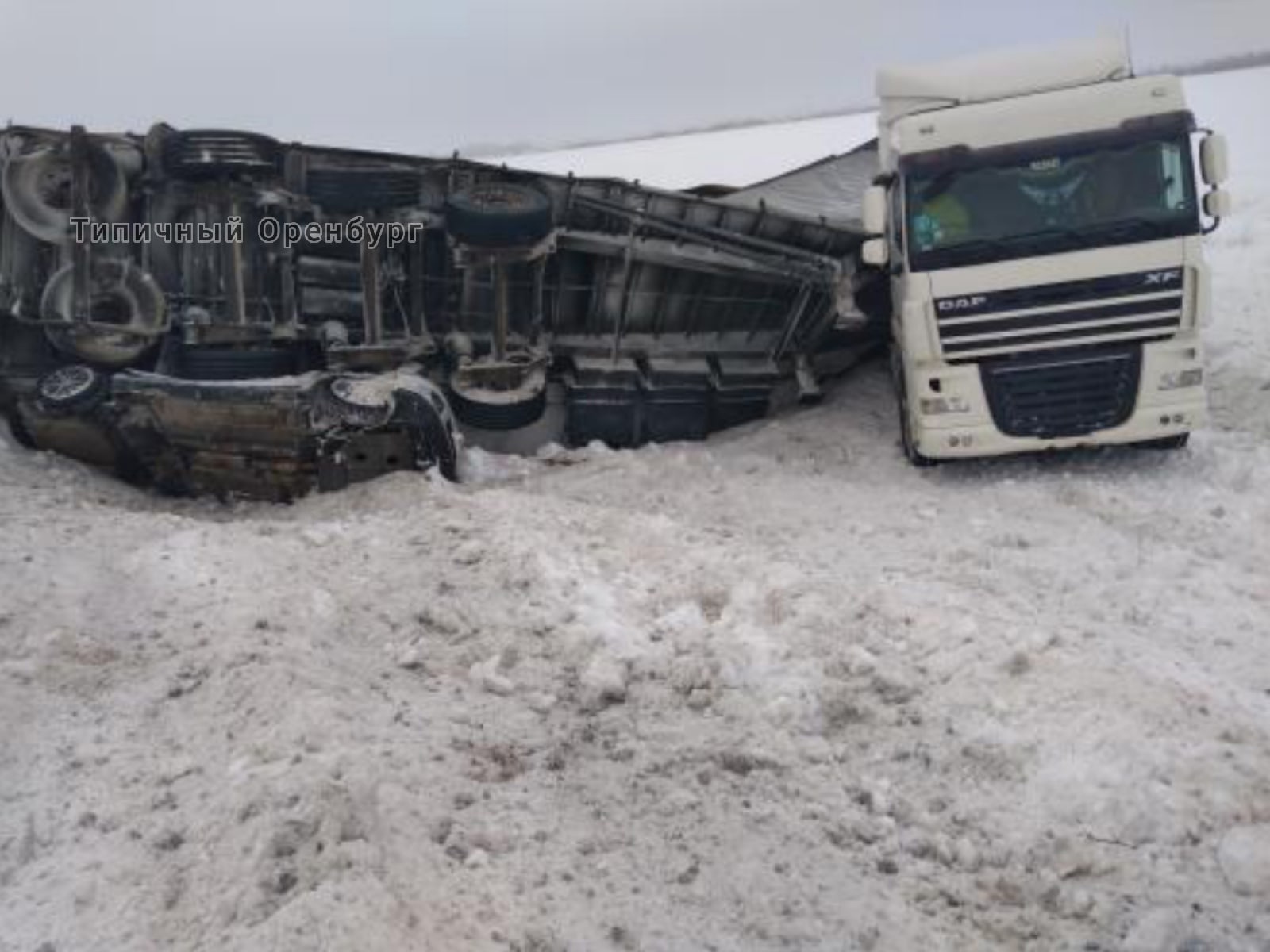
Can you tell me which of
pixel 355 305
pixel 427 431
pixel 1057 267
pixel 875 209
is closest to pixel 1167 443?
pixel 1057 267

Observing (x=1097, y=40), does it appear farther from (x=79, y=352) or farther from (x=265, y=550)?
(x=79, y=352)

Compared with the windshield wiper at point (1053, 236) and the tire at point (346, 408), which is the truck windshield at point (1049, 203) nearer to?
the windshield wiper at point (1053, 236)

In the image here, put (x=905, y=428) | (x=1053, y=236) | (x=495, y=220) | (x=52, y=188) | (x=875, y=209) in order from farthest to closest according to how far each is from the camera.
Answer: (x=905, y=428) → (x=875, y=209) → (x=495, y=220) → (x=52, y=188) → (x=1053, y=236)

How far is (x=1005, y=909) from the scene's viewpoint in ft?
11.3

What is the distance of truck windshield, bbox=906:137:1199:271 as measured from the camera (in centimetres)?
766

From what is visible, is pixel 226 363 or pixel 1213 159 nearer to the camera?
pixel 1213 159

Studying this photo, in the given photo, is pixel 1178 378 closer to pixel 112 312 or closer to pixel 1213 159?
pixel 1213 159

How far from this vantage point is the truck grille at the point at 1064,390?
7691 mm

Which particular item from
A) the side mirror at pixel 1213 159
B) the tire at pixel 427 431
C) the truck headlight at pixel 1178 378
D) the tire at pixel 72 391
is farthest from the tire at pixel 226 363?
the side mirror at pixel 1213 159

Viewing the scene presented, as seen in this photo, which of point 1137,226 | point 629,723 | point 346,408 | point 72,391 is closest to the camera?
point 629,723

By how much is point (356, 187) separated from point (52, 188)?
2151mm

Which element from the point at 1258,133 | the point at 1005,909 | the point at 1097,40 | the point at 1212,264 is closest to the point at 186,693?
the point at 1005,909

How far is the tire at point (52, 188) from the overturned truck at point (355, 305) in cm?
1

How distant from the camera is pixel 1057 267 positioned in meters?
7.68
